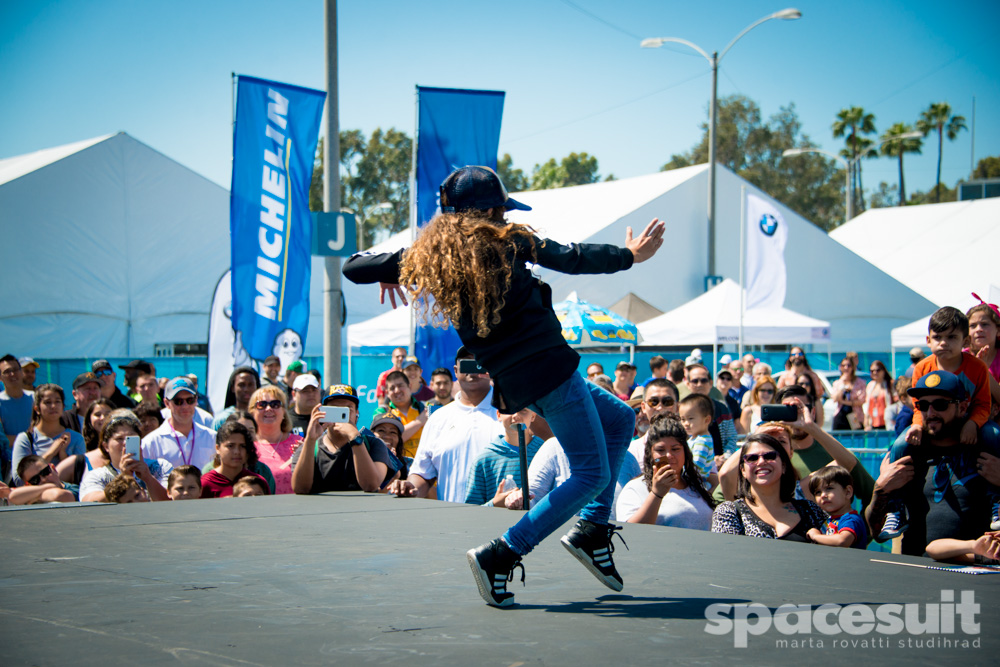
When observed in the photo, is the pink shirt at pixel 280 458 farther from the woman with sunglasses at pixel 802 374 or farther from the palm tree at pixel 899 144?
the palm tree at pixel 899 144

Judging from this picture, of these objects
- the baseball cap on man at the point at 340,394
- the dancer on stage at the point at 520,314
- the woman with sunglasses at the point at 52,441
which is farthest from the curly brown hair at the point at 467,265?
the woman with sunglasses at the point at 52,441

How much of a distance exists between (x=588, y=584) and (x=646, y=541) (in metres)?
0.84

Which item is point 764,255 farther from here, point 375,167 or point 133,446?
point 375,167

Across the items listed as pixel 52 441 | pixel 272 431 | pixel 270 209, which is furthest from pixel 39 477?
pixel 270 209

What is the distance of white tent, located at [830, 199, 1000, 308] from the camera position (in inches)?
906

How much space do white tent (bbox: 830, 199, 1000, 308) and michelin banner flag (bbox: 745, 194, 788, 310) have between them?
26.1 feet

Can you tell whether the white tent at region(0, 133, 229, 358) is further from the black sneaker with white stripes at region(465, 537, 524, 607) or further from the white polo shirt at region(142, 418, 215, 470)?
the black sneaker with white stripes at region(465, 537, 524, 607)

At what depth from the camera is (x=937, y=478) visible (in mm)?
3748

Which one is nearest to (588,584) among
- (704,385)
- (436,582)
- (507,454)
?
(436,582)

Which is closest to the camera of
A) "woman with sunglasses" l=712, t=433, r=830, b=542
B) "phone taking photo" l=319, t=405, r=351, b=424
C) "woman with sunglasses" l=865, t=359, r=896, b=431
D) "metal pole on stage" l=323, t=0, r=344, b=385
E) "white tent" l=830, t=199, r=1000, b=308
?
"woman with sunglasses" l=712, t=433, r=830, b=542

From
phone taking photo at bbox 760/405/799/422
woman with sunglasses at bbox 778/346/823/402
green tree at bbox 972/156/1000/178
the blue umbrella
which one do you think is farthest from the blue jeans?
green tree at bbox 972/156/1000/178

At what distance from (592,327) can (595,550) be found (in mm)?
12144

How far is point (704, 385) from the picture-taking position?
25.9 ft

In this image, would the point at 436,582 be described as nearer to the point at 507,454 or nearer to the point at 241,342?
the point at 507,454
